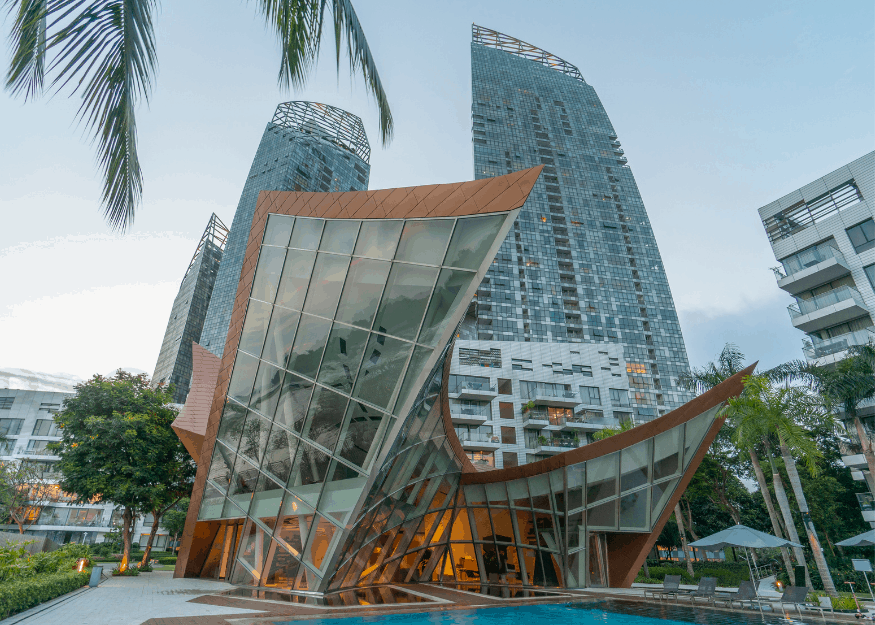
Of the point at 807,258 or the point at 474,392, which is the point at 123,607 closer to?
the point at 474,392

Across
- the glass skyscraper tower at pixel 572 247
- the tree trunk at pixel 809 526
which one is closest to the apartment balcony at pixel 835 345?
the tree trunk at pixel 809 526

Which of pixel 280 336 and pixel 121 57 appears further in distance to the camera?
pixel 280 336

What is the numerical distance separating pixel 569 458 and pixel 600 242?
8410 cm

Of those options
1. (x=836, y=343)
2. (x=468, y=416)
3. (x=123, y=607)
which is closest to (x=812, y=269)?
(x=836, y=343)

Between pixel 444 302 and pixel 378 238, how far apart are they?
10.8ft

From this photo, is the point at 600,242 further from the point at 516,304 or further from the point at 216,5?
the point at 216,5

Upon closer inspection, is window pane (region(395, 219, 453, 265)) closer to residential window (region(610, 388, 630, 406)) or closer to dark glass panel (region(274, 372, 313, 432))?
dark glass panel (region(274, 372, 313, 432))

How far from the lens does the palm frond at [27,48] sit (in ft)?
11.3

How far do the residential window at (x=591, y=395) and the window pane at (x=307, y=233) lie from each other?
57724mm

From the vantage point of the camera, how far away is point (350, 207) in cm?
1697

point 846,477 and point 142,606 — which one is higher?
point 846,477

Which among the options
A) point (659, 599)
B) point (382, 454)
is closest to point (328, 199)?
point (382, 454)

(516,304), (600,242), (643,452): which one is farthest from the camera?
(600,242)

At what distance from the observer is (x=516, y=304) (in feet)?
282
